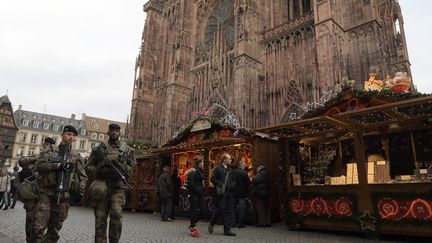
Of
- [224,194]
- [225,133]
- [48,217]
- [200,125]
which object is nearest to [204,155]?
[200,125]

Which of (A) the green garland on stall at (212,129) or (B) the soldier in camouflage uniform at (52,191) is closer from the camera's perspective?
(B) the soldier in camouflage uniform at (52,191)

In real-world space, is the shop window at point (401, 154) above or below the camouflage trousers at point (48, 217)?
above

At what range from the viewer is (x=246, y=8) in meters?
21.8

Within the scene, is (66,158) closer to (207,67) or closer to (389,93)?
(389,93)

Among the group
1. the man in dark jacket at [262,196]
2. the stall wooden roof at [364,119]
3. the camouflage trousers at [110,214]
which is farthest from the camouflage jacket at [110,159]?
the man in dark jacket at [262,196]

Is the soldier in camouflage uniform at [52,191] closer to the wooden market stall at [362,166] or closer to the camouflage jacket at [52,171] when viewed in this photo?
the camouflage jacket at [52,171]

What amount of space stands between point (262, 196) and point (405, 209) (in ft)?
11.6

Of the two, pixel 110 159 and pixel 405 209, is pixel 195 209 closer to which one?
pixel 110 159

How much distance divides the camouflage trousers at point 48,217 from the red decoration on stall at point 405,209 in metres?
6.37

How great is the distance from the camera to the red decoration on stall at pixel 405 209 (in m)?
5.88

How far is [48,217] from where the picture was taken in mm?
4316

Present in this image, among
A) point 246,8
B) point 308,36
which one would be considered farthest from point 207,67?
point 308,36

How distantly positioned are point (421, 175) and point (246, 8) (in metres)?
18.2

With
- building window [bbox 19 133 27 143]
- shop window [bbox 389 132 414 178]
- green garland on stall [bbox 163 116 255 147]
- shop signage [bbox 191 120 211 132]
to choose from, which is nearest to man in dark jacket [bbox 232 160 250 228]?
green garland on stall [bbox 163 116 255 147]
